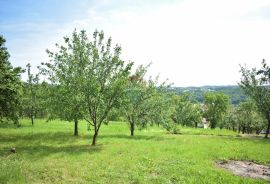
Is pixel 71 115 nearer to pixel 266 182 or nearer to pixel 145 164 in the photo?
pixel 145 164

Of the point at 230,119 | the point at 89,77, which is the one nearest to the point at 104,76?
the point at 89,77

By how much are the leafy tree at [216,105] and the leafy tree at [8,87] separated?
90028mm

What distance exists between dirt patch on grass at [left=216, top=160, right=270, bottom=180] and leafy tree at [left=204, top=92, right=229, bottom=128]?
300 feet

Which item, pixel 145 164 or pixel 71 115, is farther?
pixel 71 115

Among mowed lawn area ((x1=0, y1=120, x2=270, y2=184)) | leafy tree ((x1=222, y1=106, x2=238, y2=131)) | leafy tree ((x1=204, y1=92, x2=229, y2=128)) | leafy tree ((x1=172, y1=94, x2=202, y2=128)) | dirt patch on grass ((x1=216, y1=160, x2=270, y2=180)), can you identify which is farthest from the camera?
leafy tree ((x1=222, y1=106, x2=238, y2=131))

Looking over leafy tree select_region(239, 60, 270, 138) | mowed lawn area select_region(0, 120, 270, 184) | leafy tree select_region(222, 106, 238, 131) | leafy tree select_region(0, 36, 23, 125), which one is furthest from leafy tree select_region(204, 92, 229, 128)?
leafy tree select_region(0, 36, 23, 125)

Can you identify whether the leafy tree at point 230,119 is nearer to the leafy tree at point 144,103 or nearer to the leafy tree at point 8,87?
the leafy tree at point 144,103

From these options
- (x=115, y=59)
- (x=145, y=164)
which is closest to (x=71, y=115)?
(x=115, y=59)

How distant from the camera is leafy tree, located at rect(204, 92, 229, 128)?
115000 millimetres

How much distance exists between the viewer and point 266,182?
19.3m

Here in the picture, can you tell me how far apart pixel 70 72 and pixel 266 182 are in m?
23.1

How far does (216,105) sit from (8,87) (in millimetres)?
95043

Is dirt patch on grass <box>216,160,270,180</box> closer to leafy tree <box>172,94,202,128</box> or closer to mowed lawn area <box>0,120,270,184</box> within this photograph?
mowed lawn area <box>0,120,270,184</box>

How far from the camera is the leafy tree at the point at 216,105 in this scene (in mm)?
115000
